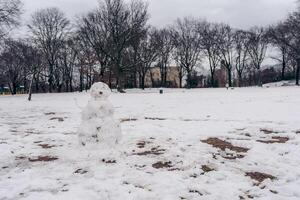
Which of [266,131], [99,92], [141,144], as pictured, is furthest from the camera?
[266,131]

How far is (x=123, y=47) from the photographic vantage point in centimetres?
4825

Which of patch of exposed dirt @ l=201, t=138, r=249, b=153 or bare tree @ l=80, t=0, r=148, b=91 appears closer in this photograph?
patch of exposed dirt @ l=201, t=138, r=249, b=153

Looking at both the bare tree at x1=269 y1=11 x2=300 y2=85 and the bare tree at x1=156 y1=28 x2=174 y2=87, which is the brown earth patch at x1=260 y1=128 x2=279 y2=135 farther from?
the bare tree at x1=156 y1=28 x2=174 y2=87

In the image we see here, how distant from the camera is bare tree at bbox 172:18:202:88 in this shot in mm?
66438

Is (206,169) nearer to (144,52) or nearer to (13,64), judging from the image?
(144,52)

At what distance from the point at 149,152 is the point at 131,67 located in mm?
41294

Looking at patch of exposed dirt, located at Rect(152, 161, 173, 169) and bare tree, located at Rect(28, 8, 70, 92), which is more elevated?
bare tree, located at Rect(28, 8, 70, 92)

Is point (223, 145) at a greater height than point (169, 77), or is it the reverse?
point (169, 77)

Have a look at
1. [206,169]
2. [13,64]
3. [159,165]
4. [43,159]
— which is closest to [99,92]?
[43,159]

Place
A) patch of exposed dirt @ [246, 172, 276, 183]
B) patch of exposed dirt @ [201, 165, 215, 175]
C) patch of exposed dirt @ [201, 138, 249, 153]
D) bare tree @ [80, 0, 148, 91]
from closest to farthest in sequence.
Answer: patch of exposed dirt @ [246, 172, 276, 183], patch of exposed dirt @ [201, 165, 215, 175], patch of exposed dirt @ [201, 138, 249, 153], bare tree @ [80, 0, 148, 91]

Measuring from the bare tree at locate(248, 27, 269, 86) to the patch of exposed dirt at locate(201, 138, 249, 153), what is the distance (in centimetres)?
6069

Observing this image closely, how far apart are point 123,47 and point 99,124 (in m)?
39.4

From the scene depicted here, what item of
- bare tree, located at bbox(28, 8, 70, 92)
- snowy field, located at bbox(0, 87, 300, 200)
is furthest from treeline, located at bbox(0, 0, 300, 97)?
snowy field, located at bbox(0, 87, 300, 200)

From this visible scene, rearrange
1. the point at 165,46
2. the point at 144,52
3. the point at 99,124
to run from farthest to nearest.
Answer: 1. the point at 165,46
2. the point at 144,52
3. the point at 99,124
